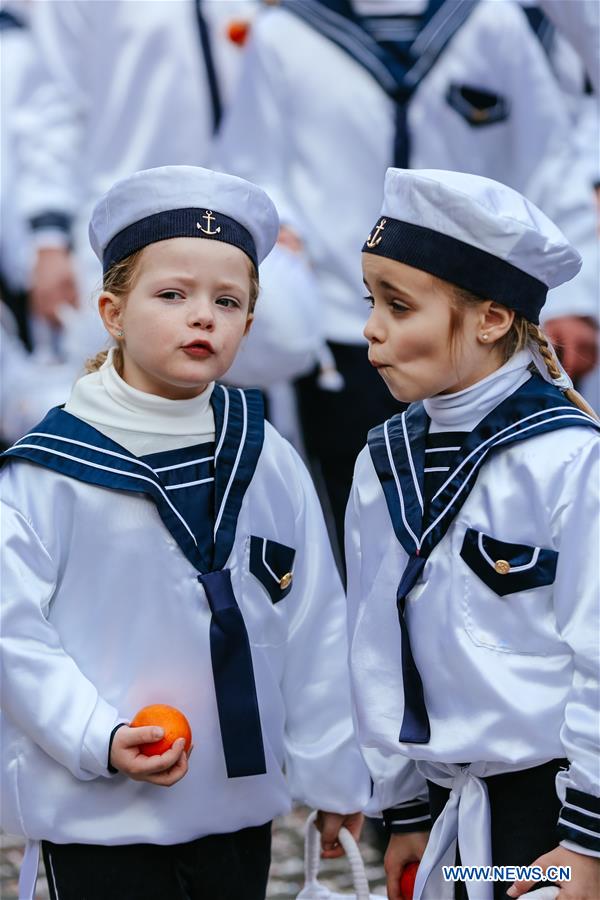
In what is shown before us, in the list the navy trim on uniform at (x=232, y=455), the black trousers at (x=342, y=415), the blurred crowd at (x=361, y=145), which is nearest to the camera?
the navy trim on uniform at (x=232, y=455)

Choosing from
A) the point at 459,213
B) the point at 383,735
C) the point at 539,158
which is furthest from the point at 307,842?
the point at 539,158

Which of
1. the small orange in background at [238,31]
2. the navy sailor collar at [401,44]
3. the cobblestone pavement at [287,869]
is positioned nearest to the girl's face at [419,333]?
the cobblestone pavement at [287,869]

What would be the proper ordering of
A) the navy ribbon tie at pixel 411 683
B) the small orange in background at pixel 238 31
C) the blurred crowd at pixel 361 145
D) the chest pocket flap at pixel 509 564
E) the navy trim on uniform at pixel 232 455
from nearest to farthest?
the chest pocket flap at pixel 509 564
the navy ribbon tie at pixel 411 683
the navy trim on uniform at pixel 232 455
the blurred crowd at pixel 361 145
the small orange in background at pixel 238 31

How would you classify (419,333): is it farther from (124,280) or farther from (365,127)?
(365,127)

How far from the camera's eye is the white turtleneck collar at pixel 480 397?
8.55ft

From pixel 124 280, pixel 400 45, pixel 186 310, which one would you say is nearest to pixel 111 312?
pixel 124 280

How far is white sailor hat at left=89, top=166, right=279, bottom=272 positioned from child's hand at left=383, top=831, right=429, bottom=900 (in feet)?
3.56

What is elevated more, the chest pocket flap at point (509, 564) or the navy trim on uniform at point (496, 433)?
the navy trim on uniform at point (496, 433)

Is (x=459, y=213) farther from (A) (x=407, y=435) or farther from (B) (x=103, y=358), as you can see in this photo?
(B) (x=103, y=358)

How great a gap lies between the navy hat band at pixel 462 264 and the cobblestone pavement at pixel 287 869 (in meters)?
1.78

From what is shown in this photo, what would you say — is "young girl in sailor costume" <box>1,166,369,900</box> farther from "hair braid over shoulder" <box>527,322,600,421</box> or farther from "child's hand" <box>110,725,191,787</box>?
"hair braid over shoulder" <box>527,322,600,421</box>

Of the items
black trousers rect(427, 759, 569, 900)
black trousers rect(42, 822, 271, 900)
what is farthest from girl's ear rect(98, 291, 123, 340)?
black trousers rect(427, 759, 569, 900)

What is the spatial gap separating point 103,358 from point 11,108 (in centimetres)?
353

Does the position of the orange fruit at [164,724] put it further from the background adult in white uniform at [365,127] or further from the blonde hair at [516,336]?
the background adult in white uniform at [365,127]
